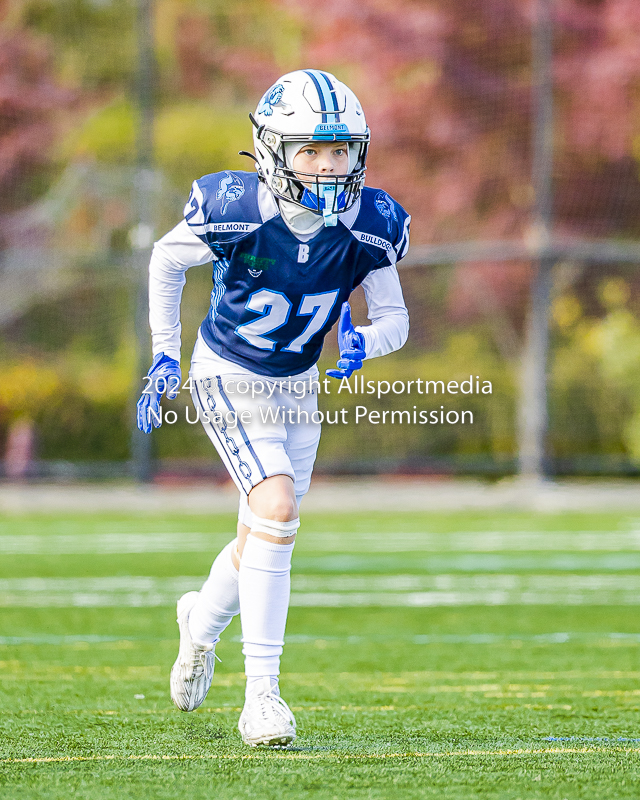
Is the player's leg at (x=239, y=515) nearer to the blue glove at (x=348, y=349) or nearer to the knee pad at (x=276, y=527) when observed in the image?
the knee pad at (x=276, y=527)

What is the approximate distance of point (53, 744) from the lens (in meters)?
3.17

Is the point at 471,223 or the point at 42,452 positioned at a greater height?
the point at 471,223

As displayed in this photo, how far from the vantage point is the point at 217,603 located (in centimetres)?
362

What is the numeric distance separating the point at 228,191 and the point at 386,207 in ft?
1.47

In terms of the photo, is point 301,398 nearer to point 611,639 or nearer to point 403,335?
point 403,335

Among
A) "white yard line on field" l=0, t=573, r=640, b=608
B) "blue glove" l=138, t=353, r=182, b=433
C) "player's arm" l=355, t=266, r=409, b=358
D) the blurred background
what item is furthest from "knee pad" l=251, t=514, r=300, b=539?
the blurred background

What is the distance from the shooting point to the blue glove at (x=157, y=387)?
3531mm

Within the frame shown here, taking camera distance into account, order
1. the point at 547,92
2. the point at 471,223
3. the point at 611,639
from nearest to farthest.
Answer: the point at 611,639 < the point at 547,92 < the point at 471,223

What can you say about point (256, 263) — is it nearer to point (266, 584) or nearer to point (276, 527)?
point (276, 527)

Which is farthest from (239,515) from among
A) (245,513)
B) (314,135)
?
(314,135)

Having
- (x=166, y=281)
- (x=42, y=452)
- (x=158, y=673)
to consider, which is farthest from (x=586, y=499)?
(x=166, y=281)

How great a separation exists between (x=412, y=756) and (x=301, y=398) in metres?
1.09

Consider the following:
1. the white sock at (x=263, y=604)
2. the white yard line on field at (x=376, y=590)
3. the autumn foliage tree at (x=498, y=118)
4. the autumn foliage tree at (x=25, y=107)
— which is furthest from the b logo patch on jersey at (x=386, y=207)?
the autumn foliage tree at (x=25, y=107)

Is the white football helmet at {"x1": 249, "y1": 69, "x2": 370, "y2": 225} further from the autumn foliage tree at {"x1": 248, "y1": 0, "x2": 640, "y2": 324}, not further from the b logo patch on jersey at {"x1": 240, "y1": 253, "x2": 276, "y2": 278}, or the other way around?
the autumn foliage tree at {"x1": 248, "y1": 0, "x2": 640, "y2": 324}
